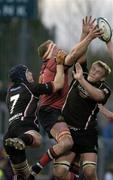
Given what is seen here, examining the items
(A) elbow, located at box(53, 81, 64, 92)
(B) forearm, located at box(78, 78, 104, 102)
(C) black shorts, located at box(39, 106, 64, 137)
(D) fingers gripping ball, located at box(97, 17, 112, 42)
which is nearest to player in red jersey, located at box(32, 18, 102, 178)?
(C) black shorts, located at box(39, 106, 64, 137)

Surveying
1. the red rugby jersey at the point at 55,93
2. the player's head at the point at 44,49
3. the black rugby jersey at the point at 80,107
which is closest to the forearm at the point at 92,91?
the black rugby jersey at the point at 80,107

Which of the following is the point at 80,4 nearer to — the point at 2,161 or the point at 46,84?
the point at 2,161

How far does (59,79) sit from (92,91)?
60cm

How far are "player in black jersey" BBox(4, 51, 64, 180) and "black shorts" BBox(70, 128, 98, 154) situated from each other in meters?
0.56

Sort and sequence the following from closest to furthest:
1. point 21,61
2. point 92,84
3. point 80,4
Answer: point 92,84 < point 21,61 < point 80,4

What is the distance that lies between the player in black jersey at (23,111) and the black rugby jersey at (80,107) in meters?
0.26

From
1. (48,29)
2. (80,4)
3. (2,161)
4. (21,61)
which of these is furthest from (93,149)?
(48,29)

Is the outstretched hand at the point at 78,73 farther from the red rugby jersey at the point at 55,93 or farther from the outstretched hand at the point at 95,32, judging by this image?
the outstretched hand at the point at 95,32

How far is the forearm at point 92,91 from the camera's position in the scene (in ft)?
50.1

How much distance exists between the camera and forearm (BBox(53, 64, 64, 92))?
51.2ft

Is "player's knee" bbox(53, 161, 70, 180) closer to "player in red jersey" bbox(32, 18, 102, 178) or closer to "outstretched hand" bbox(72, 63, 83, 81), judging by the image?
"player in red jersey" bbox(32, 18, 102, 178)

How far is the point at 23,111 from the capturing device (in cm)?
1590

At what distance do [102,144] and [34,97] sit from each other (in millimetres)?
8184

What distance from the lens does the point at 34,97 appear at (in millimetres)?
15875
